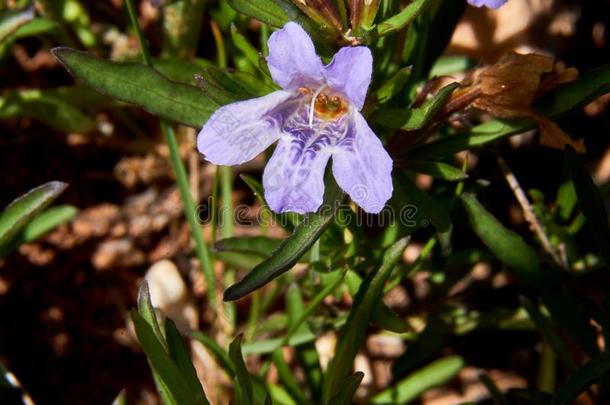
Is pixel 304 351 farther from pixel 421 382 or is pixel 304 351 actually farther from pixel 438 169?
pixel 438 169

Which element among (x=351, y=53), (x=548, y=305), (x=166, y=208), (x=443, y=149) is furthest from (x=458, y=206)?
(x=166, y=208)

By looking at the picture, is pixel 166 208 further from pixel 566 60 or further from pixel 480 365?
pixel 566 60

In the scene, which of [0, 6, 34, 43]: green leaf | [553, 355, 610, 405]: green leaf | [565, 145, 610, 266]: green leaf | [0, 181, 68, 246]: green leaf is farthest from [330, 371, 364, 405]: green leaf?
[0, 6, 34, 43]: green leaf

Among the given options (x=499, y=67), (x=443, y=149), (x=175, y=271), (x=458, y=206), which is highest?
(x=499, y=67)

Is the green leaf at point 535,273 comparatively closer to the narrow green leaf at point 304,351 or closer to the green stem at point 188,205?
the narrow green leaf at point 304,351

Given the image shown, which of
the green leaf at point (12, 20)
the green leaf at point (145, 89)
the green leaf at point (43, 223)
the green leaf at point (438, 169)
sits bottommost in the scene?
the green leaf at point (43, 223)

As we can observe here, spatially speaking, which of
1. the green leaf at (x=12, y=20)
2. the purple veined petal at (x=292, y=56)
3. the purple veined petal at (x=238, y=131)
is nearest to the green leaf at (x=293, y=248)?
the purple veined petal at (x=238, y=131)
